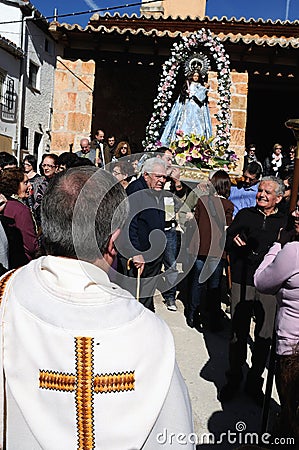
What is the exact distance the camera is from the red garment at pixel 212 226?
4.85 meters

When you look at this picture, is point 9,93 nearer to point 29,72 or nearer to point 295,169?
point 29,72

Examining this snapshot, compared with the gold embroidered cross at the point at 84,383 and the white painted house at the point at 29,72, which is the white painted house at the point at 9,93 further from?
the gold embroidered cross at the point at 84,383

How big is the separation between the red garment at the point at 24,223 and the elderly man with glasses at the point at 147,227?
2.17 feet

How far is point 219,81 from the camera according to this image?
7.65 m

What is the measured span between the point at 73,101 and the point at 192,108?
2.75 meters

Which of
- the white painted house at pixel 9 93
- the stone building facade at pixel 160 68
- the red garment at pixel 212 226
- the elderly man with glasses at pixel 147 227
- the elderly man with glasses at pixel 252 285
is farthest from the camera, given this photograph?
the white painted house at pixel 9 93

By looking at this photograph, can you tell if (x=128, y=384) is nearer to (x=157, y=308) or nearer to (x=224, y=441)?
(x=224, y=441)

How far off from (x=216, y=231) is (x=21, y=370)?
3.79 m

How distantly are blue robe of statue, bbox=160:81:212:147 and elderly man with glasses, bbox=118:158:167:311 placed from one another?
3.35m

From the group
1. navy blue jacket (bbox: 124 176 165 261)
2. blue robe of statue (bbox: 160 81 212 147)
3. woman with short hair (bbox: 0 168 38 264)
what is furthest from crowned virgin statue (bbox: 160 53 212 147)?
woman with short hair (bbox: 0 168 38 264)

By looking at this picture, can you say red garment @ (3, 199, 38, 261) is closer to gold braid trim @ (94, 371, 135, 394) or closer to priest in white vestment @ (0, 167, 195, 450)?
priest in white vestment @ (0, 167, 195, 450)

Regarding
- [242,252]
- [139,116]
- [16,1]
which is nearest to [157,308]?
[242,252]

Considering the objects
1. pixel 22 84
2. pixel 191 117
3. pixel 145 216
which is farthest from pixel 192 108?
pixel 22 84

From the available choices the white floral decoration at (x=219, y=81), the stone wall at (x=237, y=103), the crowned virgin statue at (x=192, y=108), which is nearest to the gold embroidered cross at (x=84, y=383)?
the white floral decoration at (x=219, y=81)
